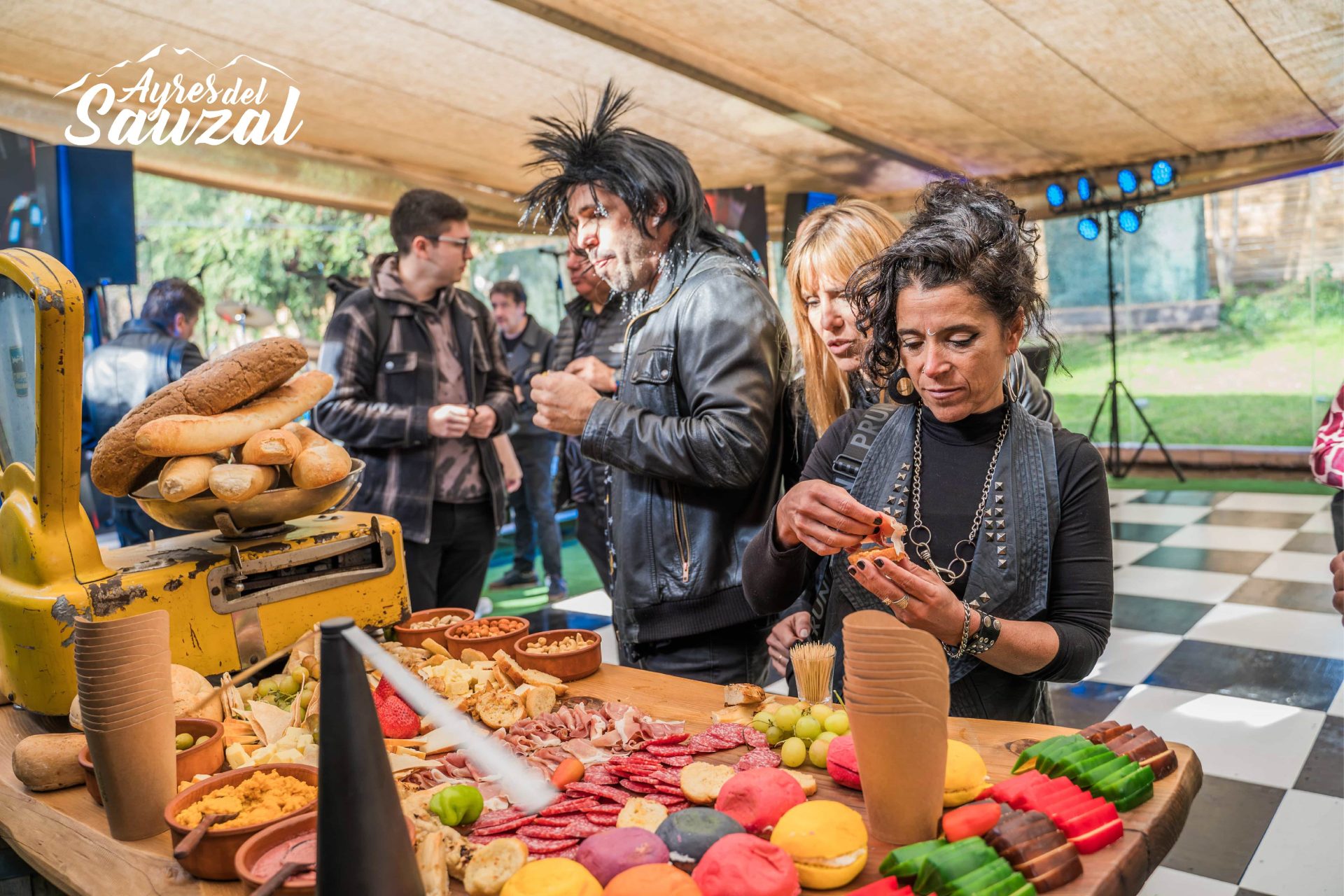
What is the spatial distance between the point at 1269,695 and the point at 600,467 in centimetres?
240

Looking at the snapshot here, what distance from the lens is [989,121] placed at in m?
5.55

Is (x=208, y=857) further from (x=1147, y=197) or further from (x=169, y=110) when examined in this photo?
(x=1147, y=197)

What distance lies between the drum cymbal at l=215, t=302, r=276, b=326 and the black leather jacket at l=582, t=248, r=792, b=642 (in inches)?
180

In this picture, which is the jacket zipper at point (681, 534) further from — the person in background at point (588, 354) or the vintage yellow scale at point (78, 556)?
the person in background at point (588, 354)

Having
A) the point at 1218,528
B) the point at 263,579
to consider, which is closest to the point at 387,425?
the point at 263,579

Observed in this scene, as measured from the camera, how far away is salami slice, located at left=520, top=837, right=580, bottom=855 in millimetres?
960

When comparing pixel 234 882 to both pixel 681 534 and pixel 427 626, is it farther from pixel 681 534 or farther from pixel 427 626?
pixel 681 534

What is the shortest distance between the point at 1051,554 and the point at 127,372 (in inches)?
147

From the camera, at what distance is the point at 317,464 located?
5.08 feet

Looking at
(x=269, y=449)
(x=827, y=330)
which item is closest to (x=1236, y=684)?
(x=827, y=330)

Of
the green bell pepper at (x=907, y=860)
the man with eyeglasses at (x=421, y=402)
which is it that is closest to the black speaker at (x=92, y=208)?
the man with eyeglasses at (x=421, y=402)

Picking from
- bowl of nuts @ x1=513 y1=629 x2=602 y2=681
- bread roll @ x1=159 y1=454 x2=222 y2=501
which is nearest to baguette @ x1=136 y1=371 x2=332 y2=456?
bread roll @ x1=159 y1=454 x2=222 y2=501

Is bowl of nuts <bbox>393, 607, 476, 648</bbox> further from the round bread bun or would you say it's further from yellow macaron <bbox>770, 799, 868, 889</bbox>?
yellow macaron <bbox>770, 799, 868, 889</bbox>

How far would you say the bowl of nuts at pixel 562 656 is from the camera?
1.52 m
